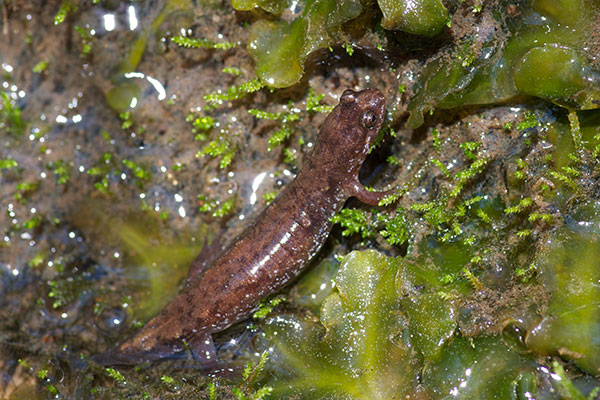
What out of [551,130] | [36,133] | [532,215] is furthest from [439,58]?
[36,133]

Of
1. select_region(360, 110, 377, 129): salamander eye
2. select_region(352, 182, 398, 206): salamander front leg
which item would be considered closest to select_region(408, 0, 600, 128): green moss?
select_region(360, 110, 377, 129): salamander eye

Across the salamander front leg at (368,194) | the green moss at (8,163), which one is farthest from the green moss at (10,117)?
the salamander front leg at (368,194)

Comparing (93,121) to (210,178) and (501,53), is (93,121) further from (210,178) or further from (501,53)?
(501,53)

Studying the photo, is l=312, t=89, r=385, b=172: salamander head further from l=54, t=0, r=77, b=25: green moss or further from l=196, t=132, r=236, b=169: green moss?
l=54, t=0, r=77, b=25: green moss

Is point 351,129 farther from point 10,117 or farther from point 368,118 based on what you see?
point 10,117

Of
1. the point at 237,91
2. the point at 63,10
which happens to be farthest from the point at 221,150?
the point at 63,10

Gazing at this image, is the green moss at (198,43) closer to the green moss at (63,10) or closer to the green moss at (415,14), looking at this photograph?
the green moss at (63,10)
